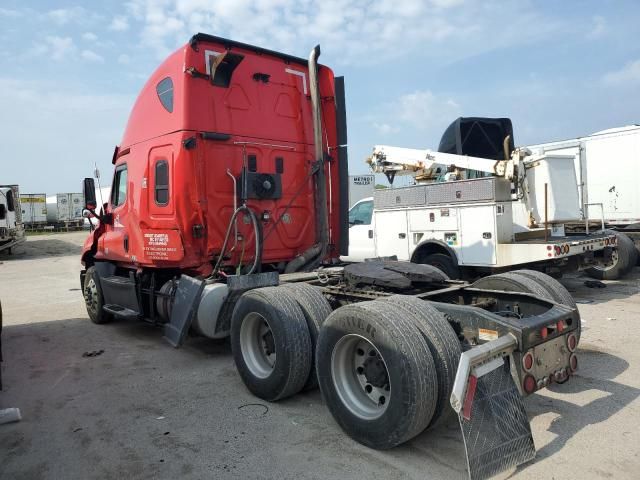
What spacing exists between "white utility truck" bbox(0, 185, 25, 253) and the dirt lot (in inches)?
778

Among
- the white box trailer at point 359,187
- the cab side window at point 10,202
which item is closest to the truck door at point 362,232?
the white box trailer at point 359,187

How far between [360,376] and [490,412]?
3.41 feet

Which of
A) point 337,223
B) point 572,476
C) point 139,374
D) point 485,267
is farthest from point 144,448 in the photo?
point 485,267

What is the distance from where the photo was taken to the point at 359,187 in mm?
19156

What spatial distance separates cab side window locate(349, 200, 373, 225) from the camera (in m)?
11.1

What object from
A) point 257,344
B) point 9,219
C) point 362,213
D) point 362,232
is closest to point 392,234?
point 362,232

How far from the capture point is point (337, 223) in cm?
711

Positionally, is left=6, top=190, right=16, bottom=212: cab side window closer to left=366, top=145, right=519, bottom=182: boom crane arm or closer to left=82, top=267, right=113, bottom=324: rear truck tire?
left=82, top=267, right=113, bottom=324: rear truck tire

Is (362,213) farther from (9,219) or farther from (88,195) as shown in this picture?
(9,219)

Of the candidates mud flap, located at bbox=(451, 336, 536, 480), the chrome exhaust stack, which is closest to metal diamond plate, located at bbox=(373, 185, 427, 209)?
the chrome exhaust stack

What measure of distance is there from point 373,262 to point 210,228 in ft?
6.59

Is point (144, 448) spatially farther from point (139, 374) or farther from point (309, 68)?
point (309, 68)

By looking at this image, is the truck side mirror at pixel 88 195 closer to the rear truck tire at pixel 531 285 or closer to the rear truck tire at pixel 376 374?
the rear truck tire at pixel 376 374

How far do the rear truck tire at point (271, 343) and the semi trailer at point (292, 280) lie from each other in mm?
15
